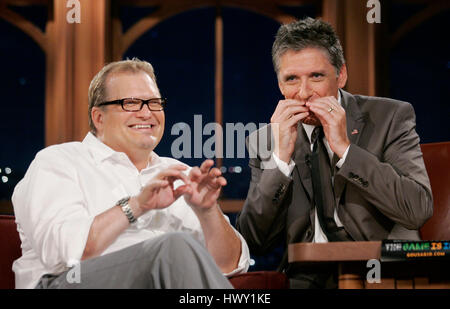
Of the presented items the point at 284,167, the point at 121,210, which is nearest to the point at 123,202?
the point at 121,210

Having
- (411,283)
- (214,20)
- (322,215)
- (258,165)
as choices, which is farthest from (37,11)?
(411,283)

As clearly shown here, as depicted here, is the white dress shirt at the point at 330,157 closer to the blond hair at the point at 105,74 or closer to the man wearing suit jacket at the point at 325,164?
the man wearing suit jacket at the point at 325,164

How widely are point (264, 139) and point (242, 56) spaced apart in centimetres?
90

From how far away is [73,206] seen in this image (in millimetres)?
2002

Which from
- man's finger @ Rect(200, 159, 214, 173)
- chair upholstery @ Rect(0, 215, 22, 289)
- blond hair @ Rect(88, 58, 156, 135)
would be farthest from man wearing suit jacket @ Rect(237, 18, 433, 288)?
chair upholstery @ Rect(0, 215, 22, 289)

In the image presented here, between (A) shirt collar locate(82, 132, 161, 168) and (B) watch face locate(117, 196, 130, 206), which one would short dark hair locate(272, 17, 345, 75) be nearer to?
(A) shirt collar locate(82, 132, 161, 168)

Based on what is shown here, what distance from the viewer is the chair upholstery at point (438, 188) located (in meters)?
2.50

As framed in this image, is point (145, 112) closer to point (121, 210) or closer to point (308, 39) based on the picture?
point (121, 210)

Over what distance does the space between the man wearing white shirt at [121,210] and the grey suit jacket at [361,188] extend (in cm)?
15

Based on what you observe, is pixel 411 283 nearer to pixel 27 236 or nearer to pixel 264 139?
pixel 264 139

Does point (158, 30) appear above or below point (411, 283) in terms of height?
above

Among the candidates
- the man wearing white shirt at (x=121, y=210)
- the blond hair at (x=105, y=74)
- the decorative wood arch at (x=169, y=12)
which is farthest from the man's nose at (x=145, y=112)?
the decorative wood arch at (x=169, y=12)

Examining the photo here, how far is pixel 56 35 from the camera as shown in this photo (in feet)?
10.4

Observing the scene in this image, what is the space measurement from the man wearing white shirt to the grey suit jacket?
0.51 ft
